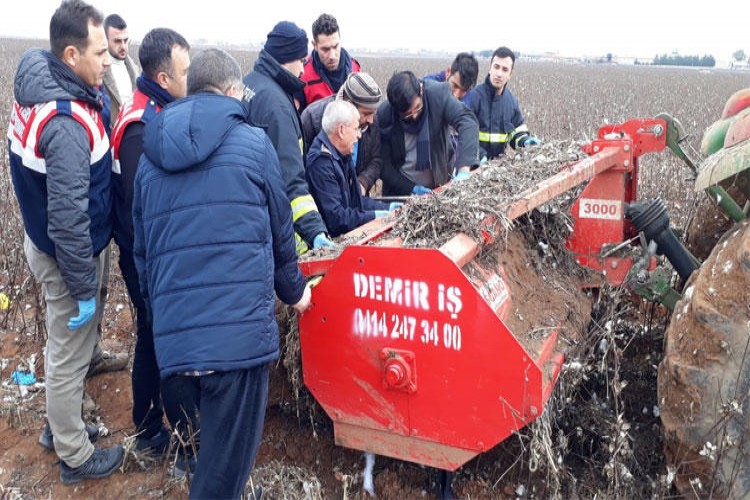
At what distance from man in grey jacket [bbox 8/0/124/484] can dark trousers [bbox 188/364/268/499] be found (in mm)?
856

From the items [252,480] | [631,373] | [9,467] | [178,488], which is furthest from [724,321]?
[9,467]

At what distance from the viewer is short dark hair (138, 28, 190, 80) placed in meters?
2.92

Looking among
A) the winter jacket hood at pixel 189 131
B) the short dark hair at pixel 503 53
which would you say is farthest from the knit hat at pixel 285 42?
the short dark hair at pixel 503 53

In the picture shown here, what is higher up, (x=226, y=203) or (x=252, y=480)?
(x=226, y=203)

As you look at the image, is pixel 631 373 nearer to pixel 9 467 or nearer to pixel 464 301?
pixel 464 301

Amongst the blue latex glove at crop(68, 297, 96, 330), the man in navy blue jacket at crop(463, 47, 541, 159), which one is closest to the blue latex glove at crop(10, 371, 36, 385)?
the blue latex glove at crop(68, 297, 96, 330)

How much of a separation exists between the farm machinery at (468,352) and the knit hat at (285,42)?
134 centimetres

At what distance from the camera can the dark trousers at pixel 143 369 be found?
124 inches

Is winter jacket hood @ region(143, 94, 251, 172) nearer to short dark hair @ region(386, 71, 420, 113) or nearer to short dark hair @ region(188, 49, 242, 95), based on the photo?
short dark hair @ region(188, 49, 242, 95)

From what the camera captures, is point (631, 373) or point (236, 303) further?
point (631, 373)

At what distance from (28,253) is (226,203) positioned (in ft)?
4.15

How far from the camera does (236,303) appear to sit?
2264 mm

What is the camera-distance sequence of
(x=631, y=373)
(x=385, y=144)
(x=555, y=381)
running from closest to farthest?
(x=555, y=381) → (x=631, y=373) → (x=385, y=144)

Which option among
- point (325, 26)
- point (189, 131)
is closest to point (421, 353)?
point (189, 131)
